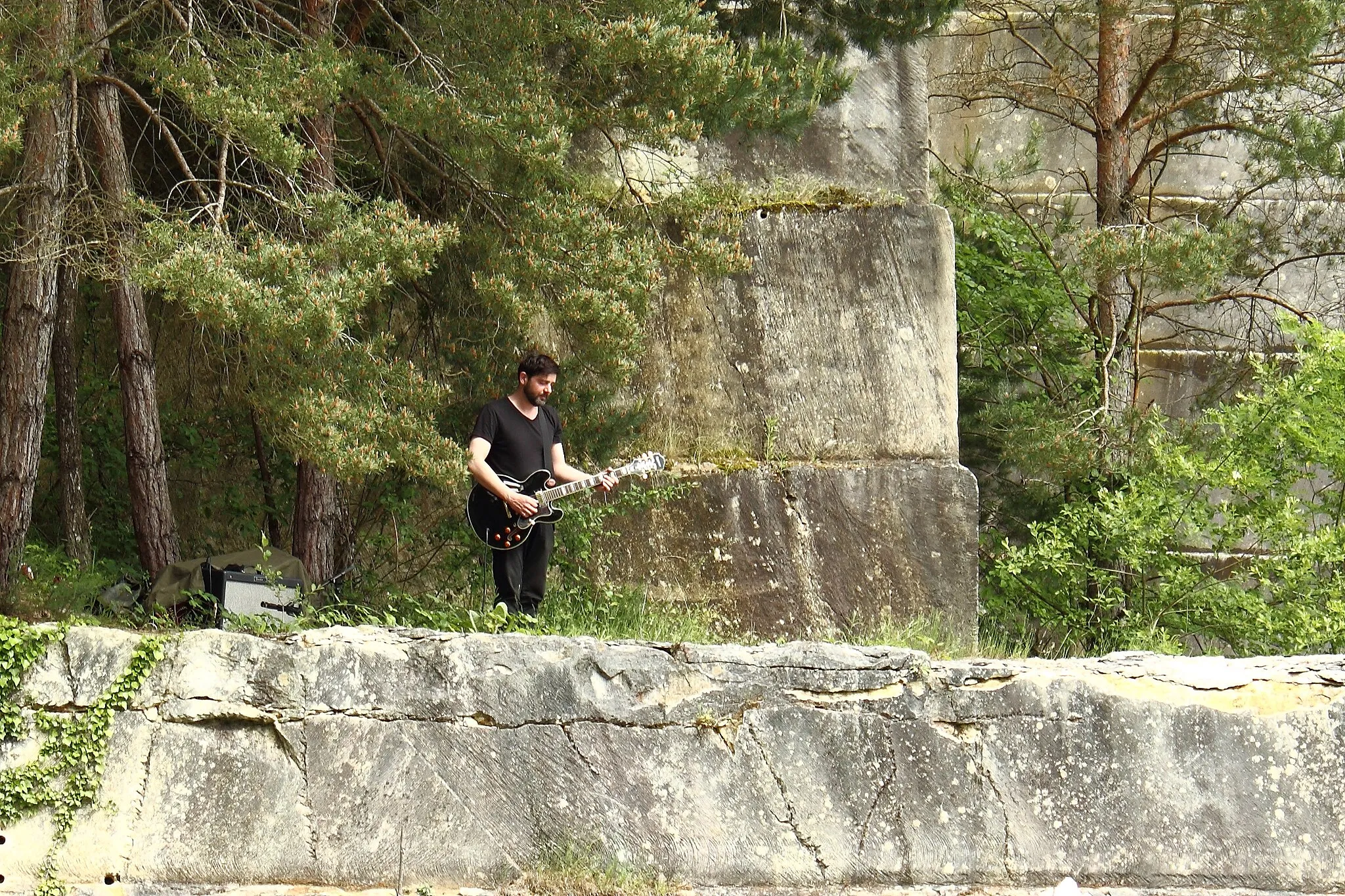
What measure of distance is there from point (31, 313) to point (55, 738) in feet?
8.15

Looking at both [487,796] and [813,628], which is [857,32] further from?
[487,796]

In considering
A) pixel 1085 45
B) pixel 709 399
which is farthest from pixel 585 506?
pixel 1085 45

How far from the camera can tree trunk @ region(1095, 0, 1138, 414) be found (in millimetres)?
10836

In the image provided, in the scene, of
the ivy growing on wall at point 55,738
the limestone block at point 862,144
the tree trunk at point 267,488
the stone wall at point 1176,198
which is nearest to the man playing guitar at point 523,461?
the ivy growing on wall at point 55,738

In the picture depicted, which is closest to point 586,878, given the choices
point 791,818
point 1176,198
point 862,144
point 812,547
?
point 791,818

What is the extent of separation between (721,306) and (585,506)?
1.74 m

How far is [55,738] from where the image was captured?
614 centimetres

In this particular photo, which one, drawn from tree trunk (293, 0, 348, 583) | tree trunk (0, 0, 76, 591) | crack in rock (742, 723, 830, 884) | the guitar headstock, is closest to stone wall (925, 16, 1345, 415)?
the guitar headstock

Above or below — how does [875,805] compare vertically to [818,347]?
below

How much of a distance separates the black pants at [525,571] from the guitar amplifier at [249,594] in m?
1.03

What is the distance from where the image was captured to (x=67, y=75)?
7.54m

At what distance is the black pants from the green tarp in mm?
1050

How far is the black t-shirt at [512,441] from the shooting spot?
7.42 metres

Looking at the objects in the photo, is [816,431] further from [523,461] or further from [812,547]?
[523,461]
